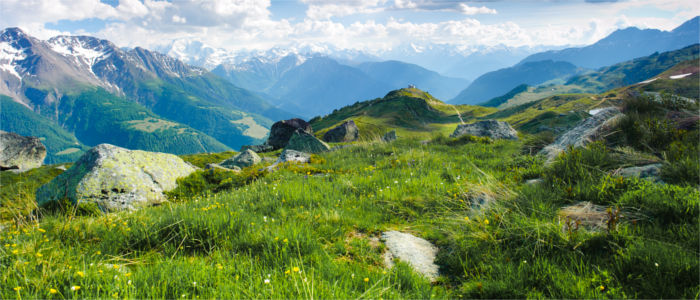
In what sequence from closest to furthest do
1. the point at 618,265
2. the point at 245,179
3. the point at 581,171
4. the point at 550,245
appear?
1. the point at 618,265
2. the point at 550,245
3. the point at 581,171
4. the point at 245,179

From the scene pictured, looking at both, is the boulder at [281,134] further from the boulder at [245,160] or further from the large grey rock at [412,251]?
Result: the large grey rock at [412,251]

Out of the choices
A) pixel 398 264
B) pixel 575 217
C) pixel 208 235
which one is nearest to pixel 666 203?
pixel 575 217

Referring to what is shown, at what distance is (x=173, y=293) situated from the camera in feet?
9.61

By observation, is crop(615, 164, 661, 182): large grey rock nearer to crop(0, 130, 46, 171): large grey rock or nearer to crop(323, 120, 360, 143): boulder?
crop(323, 120, 360, 143): boulder

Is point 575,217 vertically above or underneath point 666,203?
underneath

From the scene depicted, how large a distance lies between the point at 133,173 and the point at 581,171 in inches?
509

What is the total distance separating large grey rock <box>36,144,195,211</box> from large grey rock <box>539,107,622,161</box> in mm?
12168

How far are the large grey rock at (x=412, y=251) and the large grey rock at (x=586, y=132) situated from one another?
4.72 m

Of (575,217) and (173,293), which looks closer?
(173,293)

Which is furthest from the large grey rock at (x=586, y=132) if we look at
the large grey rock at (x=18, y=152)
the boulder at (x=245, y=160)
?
the large grey rock at (x=18, y=152)

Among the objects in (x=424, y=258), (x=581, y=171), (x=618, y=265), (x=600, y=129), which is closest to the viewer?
(x=618, y=265)

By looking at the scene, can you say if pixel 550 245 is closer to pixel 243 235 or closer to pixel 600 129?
pixel 243 235

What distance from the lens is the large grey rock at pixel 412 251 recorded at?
3.91 m

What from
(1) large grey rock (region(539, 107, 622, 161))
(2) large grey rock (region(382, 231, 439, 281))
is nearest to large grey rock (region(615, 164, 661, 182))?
A: (1) large grey rock (region(539, 107, 622, 161))
